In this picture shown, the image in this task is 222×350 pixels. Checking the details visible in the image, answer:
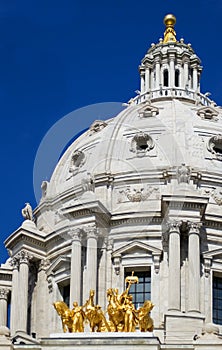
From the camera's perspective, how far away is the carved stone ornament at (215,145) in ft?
356

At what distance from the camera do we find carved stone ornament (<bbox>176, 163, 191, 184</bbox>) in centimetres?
10438

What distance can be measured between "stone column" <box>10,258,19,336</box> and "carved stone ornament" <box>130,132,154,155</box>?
10.1 m

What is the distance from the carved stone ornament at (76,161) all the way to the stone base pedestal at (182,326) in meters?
16.4

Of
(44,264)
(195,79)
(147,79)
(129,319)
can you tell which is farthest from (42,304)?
(195,79)

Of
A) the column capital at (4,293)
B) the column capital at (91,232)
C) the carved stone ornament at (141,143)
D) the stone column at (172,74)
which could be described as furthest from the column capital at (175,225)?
the stone column at (172,74)

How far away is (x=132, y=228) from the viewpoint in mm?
103625

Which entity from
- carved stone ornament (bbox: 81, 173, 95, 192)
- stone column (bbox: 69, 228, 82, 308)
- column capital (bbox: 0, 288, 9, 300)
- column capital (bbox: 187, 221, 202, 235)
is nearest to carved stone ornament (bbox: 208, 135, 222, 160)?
carved stone ornament (bbox: 81, 173, 95, 192)

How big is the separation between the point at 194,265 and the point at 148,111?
1512 centimetres

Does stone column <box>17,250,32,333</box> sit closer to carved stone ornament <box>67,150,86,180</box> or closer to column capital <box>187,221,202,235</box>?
carved stone ornament <box>67,150,86,180</box>

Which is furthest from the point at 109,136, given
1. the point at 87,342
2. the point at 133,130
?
the point at 87,342

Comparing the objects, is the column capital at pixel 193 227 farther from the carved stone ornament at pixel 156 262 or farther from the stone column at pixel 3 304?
the stone column at pixel 3 304

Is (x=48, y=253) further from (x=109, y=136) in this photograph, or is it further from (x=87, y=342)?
(x=87, y=342)

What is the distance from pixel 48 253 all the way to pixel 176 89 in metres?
17.4

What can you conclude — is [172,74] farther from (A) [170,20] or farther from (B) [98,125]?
(B) [98,125]
